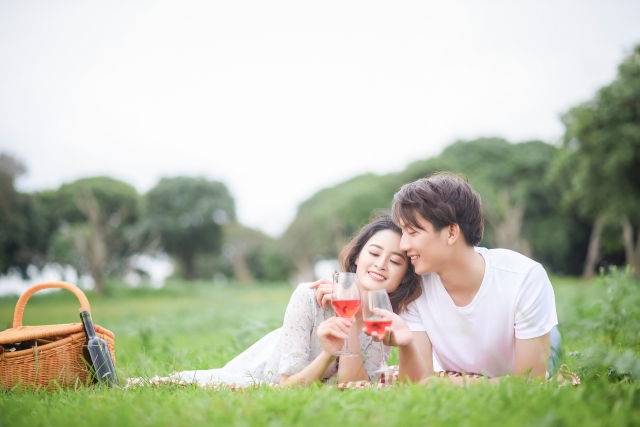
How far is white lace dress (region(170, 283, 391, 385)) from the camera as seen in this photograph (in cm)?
350

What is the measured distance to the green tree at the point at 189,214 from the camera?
3591 centimetres

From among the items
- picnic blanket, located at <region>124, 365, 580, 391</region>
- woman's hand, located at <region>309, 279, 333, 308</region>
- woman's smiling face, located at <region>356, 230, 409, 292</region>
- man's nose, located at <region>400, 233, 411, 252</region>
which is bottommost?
picnic blanket, located at <region>124, 365, 580, 391</region>

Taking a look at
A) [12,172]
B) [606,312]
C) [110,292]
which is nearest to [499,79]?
[606,312]

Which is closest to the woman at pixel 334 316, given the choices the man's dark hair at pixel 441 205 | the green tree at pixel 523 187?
the man's dark hair at pixel 441 205

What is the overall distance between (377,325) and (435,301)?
1.00m

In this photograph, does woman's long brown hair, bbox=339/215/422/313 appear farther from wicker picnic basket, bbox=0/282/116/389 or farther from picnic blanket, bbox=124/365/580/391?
wicker picnic basket, bbox=0/282/116/389

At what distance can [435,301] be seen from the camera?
12.1 ft

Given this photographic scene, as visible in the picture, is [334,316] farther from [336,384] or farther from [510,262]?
[510,262]

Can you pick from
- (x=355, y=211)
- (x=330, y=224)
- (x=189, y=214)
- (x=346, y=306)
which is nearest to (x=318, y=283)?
(x=346, y=306)

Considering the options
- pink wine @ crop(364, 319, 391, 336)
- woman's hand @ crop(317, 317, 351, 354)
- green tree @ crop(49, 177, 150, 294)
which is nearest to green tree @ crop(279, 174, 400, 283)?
green tree @ crop(49, 177, 150, 294)

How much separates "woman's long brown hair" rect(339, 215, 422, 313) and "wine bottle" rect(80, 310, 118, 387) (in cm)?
204

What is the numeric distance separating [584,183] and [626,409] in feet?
57.1

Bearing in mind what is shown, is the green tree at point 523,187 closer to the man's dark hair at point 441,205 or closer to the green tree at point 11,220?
the green tree at point 11,220

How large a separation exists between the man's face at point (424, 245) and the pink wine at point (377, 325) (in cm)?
70
